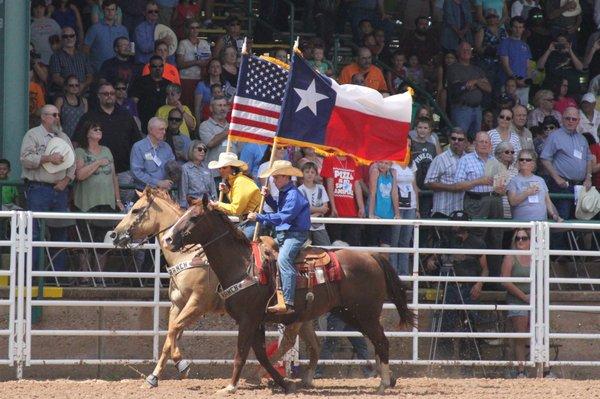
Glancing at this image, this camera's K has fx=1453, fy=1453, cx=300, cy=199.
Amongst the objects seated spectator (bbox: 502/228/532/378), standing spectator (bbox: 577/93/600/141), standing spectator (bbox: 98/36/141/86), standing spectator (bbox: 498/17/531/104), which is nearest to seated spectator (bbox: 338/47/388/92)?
standing spectator (bbox: 498/17/531/104)

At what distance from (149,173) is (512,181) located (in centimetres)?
429

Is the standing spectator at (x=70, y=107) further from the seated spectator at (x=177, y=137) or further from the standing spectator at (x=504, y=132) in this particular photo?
the standing spectator at (x=504, y=132)

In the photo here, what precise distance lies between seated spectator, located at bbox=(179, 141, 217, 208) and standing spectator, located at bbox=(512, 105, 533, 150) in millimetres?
4770

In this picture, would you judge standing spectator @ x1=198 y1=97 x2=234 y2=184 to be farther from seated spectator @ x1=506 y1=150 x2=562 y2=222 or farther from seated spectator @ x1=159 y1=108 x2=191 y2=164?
seated spectator @ x1=506 y1=150 x2=562 y2=222

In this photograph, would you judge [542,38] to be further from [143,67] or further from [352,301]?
[352,301]

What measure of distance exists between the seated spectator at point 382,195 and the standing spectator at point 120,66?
378 cm

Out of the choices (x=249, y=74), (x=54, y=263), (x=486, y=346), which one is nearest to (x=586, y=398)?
(x=486, y=346)

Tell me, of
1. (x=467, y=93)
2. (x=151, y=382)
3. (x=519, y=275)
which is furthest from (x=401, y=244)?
(x=467, y=93)

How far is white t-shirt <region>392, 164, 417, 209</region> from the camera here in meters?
17.0

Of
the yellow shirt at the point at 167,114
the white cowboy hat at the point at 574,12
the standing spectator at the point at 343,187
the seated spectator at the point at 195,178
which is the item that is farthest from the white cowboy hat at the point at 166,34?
the white cowboy hat at the point at 574,12

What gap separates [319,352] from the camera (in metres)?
15.1

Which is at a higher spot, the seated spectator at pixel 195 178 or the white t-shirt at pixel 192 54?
the white t-shirt at pixel 192 54

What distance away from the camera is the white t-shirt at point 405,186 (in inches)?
669

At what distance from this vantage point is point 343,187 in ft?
55.1
